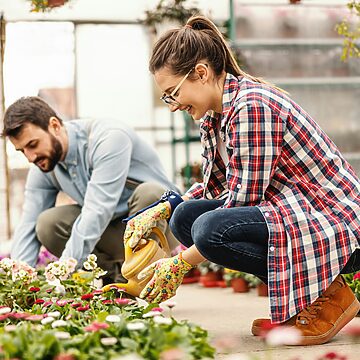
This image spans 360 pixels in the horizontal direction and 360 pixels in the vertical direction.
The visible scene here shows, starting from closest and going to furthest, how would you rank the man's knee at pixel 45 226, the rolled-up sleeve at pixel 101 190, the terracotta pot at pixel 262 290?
the rolled-up sleeve at pixel 101 190
the man's knee at pixel 45 226
the terracotta pot at pixel 262 290

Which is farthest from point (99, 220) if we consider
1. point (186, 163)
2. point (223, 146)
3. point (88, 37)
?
point (88, 37)

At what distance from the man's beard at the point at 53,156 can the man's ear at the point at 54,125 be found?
31 mm

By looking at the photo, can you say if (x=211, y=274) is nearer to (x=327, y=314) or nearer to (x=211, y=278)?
(x=211, y=278)

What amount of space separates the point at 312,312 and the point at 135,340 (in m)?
0.81

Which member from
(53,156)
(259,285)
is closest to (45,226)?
(53,156)

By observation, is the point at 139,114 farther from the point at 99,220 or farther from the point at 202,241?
the point at 202,241

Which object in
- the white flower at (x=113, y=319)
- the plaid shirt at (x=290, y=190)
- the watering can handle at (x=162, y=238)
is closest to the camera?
the white flower at (x=113, y=319)

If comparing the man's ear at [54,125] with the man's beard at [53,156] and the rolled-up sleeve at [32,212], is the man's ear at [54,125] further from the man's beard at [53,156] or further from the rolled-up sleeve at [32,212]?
the rolled-up sleeve at [32,212]

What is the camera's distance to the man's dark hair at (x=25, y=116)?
3729mm

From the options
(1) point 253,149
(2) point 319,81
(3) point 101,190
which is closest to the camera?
(1) point 253,149

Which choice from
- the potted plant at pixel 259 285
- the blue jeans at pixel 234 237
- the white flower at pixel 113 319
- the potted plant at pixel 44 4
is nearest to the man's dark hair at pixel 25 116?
the potted plant at pixel 259 285

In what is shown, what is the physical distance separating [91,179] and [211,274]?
1469 mm

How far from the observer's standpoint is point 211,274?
16.6ft

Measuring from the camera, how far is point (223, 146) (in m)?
2.92
